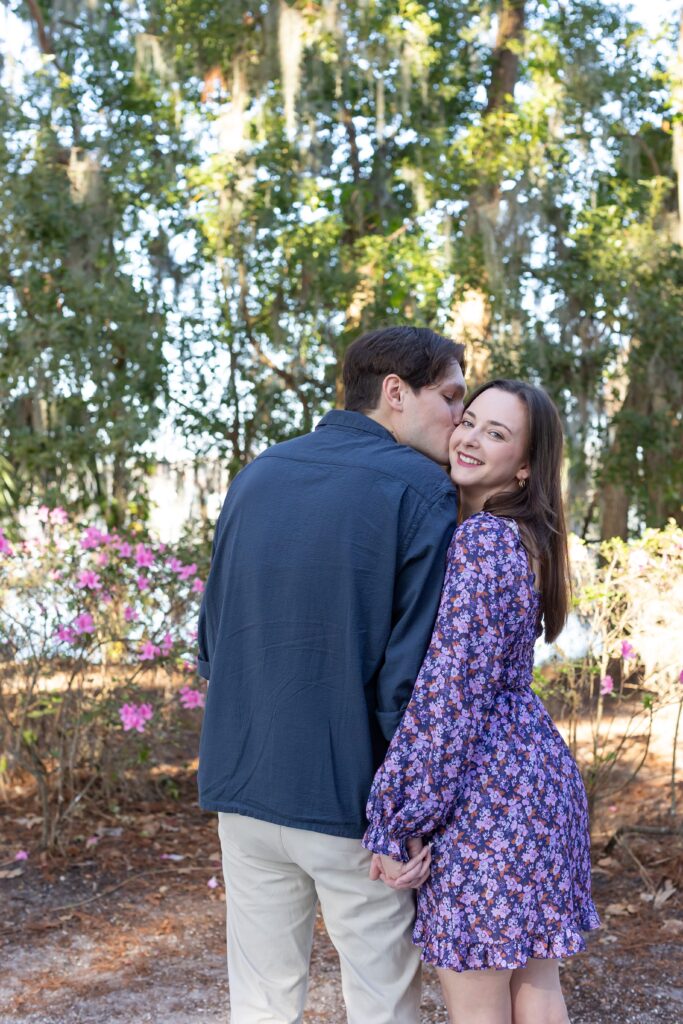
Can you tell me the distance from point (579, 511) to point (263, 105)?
157 inches

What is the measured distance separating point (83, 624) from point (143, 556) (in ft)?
1.23

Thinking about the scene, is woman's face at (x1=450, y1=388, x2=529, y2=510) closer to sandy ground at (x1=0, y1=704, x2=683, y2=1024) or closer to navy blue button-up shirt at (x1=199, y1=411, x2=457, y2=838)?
navy blue button-up shirt at (x1=199, y1=411, x2=457, y2=838)

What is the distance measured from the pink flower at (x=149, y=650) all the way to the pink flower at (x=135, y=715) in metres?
0.20

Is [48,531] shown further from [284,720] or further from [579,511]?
[579,511]

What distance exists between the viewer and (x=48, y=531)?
4.80 m

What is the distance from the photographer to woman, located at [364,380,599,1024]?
5.78ft

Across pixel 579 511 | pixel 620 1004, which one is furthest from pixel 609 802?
pixel 579 511

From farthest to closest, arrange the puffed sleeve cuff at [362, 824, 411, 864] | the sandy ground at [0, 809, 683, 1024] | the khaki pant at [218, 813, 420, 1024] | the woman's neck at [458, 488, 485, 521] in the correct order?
1. the sandy ground at [0, 809, 683, 1024]
2. the woman's neck at [458, 488, 485, 521]
3. the khaki pant at [218, 813, 420, 1024]
4. the puffed sleeve cuff at [362, 824, 411, 864]

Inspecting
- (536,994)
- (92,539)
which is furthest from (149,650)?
(536,994)

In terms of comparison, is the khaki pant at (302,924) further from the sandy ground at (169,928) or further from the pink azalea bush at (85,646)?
the pink azalea bush at (85,646)

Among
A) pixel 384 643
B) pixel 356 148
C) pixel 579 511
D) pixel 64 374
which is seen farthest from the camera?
pixel 579 511

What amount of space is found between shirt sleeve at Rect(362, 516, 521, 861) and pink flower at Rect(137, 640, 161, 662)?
Result: 2.82m

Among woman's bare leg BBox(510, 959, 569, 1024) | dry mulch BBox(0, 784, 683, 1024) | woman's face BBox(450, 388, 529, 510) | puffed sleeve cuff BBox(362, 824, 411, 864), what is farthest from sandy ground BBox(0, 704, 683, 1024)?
woman's face BBox(450, 388, 529, 510)

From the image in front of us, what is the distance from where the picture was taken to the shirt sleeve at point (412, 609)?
182 centimetres
